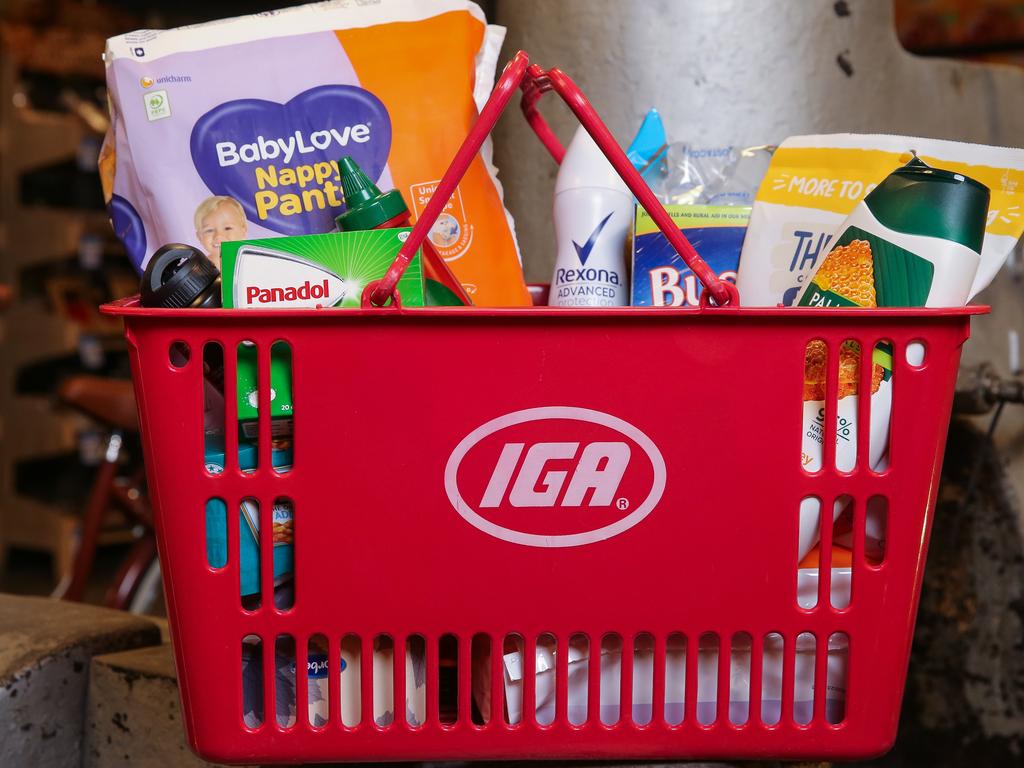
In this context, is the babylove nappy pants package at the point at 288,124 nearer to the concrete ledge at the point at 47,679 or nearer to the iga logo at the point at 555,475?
the iga logo at the point at 555,475

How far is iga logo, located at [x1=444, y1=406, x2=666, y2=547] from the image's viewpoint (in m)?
0.65

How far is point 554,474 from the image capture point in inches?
25.5

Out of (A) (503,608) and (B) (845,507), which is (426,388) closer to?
(A) (503,608)

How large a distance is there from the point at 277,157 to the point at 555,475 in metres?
0.42

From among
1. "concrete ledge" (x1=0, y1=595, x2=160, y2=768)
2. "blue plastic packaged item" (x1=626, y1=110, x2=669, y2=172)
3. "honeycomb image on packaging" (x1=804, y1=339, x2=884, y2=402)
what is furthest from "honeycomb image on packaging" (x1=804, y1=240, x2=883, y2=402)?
"concrete ledge" (x1=0, y1=595, x2=160, y2=768)

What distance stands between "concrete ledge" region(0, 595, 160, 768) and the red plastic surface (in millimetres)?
460

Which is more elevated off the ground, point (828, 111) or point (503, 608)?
point (828, 111)

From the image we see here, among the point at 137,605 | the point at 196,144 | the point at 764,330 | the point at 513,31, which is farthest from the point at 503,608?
the point at 137,605

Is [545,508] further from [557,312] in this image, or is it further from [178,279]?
[178,279]

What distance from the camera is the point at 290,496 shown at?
66 cm

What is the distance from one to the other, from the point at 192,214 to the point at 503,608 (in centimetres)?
45

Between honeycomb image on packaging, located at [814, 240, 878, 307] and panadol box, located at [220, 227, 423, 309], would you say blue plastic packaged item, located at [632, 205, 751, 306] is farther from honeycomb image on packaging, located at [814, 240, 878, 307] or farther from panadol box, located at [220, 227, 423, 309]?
panadol box, located at [220, 227, 423, 309]

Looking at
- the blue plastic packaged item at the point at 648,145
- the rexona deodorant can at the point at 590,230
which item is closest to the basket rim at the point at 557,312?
the rexona deodorant can at the point at 590,230

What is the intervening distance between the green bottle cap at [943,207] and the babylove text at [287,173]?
1.54 ft
